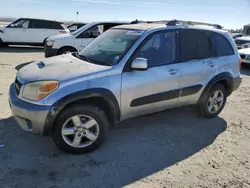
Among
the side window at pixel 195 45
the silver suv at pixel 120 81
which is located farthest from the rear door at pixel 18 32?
the side window at pixel 195 45

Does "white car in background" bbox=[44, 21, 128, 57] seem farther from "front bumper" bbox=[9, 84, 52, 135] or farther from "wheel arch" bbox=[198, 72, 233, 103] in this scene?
"front bumper" bbox=[9, 84, 52, 135]

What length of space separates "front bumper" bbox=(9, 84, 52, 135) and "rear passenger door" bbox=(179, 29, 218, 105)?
2.25 metres

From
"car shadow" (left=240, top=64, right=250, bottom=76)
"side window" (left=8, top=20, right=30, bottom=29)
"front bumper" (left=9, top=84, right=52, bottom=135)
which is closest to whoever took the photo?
"front bumper" (left=9, top=84, right=52, bottom=135)

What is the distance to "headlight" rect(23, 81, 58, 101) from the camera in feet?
11.2

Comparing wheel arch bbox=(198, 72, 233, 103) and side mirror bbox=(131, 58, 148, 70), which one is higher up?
side mirror bbox=(131, 58, 148, 70)

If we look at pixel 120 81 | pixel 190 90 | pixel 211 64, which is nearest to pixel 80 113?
pixel 120 81

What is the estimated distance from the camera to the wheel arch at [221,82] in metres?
4.90

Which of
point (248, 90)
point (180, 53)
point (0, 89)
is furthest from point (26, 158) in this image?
point (248, 90)

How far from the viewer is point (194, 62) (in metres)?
4.65

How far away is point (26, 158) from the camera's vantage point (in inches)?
141

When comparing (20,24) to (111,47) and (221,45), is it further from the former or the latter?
(221,45)

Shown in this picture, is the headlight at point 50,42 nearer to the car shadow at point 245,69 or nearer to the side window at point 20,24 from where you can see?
the side window at point 20,24

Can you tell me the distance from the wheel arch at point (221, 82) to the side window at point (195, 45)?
16.6 inches

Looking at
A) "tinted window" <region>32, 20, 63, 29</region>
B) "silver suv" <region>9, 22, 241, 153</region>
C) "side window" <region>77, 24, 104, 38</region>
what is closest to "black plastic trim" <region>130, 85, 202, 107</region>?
"silver suv" <region>9, 22, 241, 153</region>
